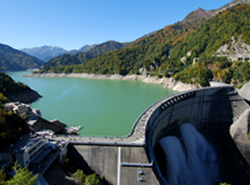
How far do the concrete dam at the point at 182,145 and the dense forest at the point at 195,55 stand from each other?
54.0ft

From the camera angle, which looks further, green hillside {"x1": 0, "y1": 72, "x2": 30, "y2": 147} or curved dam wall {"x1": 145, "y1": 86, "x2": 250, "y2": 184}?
curved dam wall {"x1": 145, "y1": 86, "x2": 250, "y2": 184}

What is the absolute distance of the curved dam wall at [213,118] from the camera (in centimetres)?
1594

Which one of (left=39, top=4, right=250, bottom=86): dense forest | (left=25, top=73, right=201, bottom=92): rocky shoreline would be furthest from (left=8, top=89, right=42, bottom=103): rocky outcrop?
(left=39, top=4, right=250, bottom=86): dense forest

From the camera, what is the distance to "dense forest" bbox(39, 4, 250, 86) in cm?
3959

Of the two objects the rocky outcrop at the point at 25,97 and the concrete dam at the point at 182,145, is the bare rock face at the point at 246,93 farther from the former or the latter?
the rocky outcrop at the point at 25,97

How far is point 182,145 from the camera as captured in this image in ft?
51.8

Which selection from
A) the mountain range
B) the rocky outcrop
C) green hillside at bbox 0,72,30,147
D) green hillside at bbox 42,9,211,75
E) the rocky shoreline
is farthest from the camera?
green hillside at bbox 42,9,211,75

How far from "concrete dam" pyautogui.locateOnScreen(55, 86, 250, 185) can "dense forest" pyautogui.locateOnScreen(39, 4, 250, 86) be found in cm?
1646

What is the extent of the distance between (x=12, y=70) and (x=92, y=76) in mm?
95861

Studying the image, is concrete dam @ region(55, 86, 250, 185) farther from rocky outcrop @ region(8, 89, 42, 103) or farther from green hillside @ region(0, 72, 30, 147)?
rocky outcrop @ region(8, 89, 42, 103)

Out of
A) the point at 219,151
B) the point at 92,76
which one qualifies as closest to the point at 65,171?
the point at 219,151

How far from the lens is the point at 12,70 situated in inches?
5600

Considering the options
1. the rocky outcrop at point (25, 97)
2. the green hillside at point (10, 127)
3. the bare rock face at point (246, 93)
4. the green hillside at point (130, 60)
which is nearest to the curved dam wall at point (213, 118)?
the bare rock face at point (246, 93)

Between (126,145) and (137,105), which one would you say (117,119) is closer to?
(137,105)
